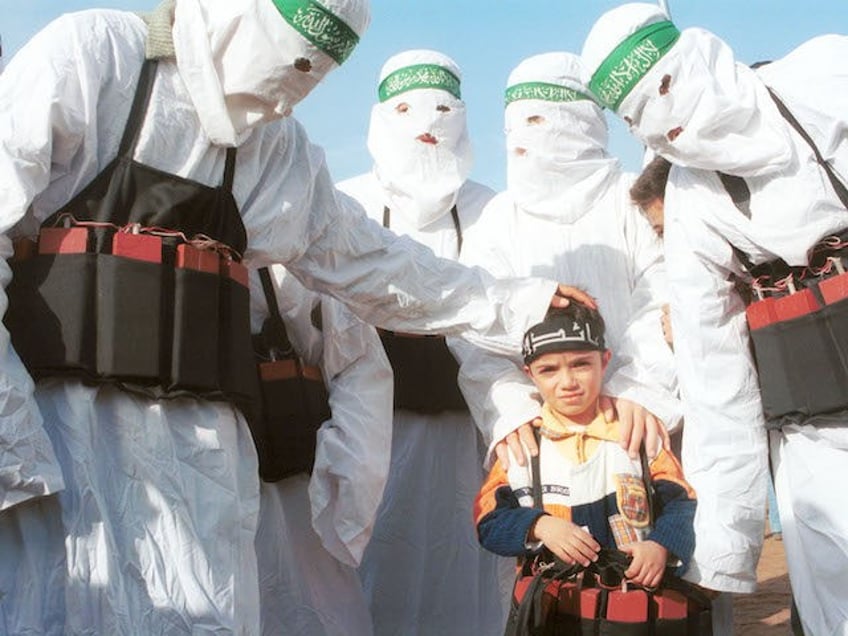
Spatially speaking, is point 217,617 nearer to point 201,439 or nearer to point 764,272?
point 201,439

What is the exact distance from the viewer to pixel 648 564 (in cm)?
420

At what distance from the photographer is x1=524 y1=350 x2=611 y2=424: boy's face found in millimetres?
4547

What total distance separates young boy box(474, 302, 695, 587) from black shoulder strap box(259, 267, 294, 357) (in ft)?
2.96

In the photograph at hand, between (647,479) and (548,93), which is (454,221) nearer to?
(548,93)

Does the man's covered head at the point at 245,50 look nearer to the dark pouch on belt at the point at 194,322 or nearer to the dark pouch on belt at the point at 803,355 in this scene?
the dark pouch on belt at the point at 194,322

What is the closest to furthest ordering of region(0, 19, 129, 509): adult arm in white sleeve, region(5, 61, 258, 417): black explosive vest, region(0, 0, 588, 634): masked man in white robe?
1. region(0, 19, 129, 509): adult arm in white sleeve
2. region(0, 0, 588, 634): masked man in white robe
3. region(5, 61, 258, 417): black explosive vest

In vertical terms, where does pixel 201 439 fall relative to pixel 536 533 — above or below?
above

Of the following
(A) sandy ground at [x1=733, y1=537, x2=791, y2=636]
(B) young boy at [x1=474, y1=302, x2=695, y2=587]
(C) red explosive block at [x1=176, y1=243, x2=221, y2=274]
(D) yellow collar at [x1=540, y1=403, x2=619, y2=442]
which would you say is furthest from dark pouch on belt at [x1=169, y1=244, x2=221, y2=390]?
→ (A) sandy ground at [x1=733, y1=537, x2=791, y2=636]

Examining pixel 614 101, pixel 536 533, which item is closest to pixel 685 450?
pixel 536 533

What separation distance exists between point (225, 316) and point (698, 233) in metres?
1.53

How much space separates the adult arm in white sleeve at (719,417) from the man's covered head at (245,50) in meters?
1.33

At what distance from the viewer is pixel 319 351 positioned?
5.11 m

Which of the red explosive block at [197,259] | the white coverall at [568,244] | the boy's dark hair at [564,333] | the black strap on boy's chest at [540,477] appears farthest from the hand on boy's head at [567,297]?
the red explosive block at [197,259]

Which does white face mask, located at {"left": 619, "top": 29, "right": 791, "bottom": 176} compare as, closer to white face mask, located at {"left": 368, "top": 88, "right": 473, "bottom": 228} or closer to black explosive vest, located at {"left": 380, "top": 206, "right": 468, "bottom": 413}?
black explosive vest, located at {"left": 380, "top": 206, "right": 468, "bottom": 413}
